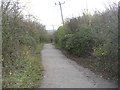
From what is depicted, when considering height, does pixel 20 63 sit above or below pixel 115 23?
below

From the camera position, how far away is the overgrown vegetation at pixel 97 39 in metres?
7.93

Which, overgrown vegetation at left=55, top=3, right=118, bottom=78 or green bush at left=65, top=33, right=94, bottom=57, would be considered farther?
green bush at left=65, top=33, right=94, bottom=57

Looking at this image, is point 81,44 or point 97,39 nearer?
point 97,39

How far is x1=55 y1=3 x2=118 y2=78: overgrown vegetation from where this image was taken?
26.0 feet

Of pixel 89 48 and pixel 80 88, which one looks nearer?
pixel 80 88

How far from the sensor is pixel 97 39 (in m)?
12.1

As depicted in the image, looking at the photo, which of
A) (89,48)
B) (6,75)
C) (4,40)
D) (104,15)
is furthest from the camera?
(89,48)

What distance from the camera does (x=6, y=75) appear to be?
6.62 metres

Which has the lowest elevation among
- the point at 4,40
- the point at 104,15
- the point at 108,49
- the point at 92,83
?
the point at 92,83

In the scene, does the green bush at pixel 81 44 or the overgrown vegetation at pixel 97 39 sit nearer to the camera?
the overgrown vegetation at pixel 97 39

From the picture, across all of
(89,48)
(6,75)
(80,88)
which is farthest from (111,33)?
(89,48)

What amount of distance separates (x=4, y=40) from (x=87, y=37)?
8.75m

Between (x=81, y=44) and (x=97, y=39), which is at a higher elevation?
(x=97, y=39)

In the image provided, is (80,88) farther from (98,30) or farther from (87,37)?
(87,37)
